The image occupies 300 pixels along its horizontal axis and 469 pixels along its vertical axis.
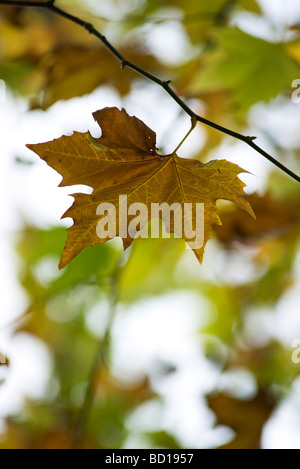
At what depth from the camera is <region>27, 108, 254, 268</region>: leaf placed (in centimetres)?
96

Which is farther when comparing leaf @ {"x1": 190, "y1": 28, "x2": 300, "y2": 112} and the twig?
leaf @ {"x1": 190, "y1": 28, "x2": 300, "y2": 112}

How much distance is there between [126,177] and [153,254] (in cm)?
164

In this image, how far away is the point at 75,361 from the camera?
3.67 metres

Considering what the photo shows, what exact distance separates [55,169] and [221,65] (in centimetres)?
109

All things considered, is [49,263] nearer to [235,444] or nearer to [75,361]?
[75,361]

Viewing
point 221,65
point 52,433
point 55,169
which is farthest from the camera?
point 52,433

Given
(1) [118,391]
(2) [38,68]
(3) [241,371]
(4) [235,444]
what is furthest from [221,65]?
(1) [118,391]

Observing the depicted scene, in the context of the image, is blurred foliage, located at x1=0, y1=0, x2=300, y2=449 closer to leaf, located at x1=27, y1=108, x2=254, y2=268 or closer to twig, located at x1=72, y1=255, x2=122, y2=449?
twig, located at x1=72, y1=255, x2=122, y2=449

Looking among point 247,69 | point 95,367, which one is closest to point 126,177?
point 95,367

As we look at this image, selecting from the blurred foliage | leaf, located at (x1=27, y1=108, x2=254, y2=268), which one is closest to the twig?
the blurred foliage

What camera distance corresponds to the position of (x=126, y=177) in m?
1.04

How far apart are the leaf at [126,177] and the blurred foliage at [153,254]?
30.1 inches

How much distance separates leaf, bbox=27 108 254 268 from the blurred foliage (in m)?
0.76

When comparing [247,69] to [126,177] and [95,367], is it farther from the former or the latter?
[95,367]
